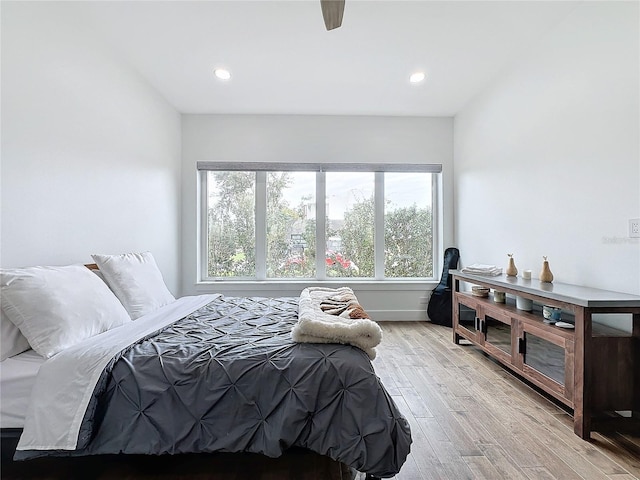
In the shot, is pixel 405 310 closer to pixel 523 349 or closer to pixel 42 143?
pixel 523 349

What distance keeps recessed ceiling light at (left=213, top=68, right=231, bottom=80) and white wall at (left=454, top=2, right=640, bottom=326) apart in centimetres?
276

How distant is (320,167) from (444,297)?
233cm

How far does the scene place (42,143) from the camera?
206 cm

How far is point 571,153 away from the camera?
244 cm

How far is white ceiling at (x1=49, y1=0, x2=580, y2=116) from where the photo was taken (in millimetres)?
2355

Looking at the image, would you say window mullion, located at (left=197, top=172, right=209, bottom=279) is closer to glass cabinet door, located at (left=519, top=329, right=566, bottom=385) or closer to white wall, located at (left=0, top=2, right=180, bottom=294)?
white wall, located at (left=0, top=2, right=180, bottom=294)

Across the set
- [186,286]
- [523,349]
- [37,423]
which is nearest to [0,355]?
[37,423]

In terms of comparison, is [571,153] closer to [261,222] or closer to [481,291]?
[481,291]

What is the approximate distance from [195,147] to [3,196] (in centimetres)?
262

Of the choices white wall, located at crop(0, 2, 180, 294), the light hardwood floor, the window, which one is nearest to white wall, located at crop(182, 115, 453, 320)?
the window

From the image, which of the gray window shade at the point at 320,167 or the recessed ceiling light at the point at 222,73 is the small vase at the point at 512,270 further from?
the recessed ceiling light at the point at 222,73

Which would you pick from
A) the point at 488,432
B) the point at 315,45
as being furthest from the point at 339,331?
the point at 315,45

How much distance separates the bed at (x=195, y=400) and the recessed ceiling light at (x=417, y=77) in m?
2.88

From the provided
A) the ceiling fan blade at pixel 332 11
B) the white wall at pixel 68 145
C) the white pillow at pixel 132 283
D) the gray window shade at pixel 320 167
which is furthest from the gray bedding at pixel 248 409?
the gray window shade at pixel 320 167
